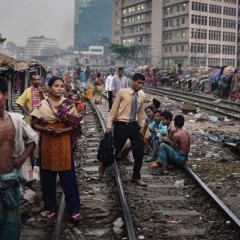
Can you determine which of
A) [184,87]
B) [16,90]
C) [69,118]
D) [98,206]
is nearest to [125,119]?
[98,206]

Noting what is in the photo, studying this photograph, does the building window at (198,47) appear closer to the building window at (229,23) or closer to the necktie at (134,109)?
the building window at (229,23)

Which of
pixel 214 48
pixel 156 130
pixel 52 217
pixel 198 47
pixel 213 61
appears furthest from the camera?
pixel 214 48

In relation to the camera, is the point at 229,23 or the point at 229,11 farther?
the point at 229,23

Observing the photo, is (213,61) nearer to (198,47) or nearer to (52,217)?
(198,47)

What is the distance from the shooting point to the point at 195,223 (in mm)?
5316

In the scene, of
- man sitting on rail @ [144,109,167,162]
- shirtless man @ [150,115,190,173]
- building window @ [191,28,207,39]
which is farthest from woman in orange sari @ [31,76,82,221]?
building window @ [191,28,207,39]

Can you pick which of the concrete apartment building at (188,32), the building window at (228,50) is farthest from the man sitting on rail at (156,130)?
the building window at (228,50)

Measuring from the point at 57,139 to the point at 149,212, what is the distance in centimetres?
177

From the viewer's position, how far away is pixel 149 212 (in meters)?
5.74

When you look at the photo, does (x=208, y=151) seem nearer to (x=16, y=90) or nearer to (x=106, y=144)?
(x=106, y=144)

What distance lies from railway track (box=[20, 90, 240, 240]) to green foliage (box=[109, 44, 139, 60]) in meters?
73.7

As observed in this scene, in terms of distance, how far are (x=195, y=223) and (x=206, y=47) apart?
258ft

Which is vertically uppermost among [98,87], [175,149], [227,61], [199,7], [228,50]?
[199,7]

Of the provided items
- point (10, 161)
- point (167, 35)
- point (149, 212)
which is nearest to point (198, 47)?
point (167, 35)
